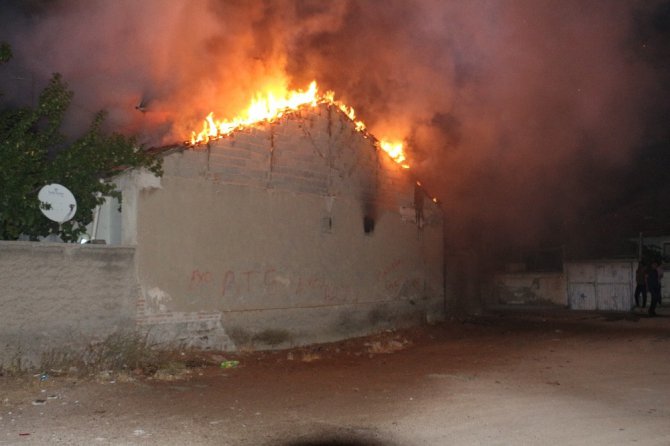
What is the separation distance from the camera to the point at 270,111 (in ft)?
40.9

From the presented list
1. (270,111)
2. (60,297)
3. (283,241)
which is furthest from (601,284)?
(60,297)

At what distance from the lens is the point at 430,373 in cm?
945

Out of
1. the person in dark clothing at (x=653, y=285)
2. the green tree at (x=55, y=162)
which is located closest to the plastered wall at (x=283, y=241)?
the green tree at (x=55, y=162)

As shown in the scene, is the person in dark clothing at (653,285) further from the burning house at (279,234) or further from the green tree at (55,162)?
the green tree at (55,162)

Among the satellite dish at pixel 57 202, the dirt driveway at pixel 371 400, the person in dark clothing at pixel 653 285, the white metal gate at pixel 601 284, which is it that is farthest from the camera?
the white metal gate at pixel 601 284

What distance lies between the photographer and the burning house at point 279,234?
10.3 m

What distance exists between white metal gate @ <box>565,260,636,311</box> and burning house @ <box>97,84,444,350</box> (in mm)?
7108

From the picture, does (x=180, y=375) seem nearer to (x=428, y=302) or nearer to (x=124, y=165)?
(x=124, y=165)

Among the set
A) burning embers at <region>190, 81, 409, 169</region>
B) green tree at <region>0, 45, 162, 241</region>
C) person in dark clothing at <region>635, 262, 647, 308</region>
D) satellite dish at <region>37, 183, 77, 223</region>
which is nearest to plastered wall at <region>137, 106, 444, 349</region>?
burning embers at <region>190, 81, 409, 169</region>

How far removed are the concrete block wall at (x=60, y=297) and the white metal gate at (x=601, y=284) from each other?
15568 mm

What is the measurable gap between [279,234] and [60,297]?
177 inches

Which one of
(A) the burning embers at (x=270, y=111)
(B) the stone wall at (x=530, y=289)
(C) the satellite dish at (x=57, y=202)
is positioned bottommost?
(B) the stone wall at (x=530, y=289)

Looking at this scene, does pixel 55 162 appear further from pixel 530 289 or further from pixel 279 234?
pixel 530 289

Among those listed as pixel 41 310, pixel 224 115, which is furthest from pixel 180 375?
pixel 224 115
